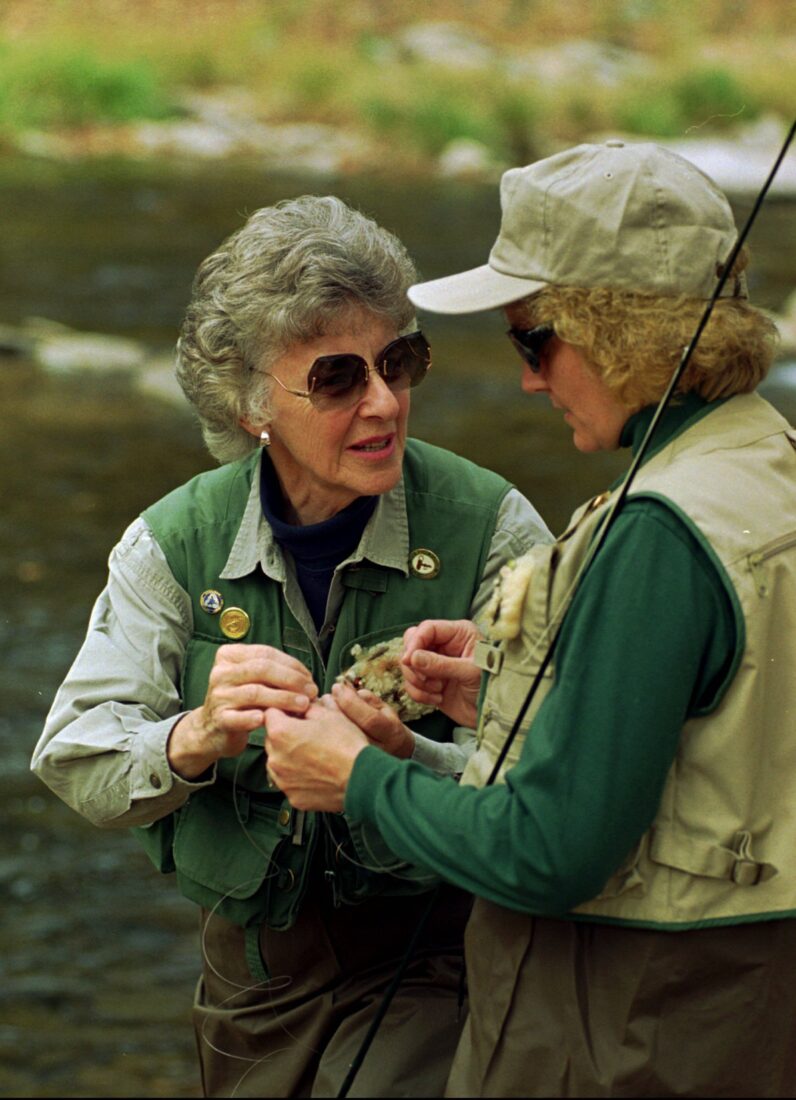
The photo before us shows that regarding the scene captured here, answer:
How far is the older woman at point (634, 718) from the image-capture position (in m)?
2.00

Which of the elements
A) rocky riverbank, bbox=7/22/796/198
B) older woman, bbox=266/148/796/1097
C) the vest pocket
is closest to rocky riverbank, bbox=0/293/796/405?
rocky riverbank, bbox=7/22/796/198

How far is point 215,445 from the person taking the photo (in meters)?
3.01

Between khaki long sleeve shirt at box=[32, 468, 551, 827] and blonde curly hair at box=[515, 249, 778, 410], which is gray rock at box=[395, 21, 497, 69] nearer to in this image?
khaki long sleeve shirt at box=[32, 468, 551, 827]

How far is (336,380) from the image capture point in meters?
2.82

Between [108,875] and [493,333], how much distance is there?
353 inches

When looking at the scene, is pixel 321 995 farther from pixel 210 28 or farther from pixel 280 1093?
pixel 210 28

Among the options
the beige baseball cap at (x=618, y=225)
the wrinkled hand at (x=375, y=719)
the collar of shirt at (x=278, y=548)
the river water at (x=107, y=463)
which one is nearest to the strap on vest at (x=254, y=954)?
the wrinkled hand at (x=375, y=719)

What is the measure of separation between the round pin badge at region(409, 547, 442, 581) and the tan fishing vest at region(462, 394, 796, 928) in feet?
2.29

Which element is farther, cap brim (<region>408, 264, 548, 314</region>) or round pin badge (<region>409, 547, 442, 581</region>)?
round pin badge (<region>409, 547, 442, 581</region>)

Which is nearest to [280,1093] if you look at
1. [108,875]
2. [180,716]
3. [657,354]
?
[180,716]

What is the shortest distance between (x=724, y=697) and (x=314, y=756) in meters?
0.52

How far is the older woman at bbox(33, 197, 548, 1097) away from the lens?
9.07 ft

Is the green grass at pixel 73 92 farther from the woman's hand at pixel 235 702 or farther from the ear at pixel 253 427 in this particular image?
the woman's hand at pixel 235 702

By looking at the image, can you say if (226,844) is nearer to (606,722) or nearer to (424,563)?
(424,563)
